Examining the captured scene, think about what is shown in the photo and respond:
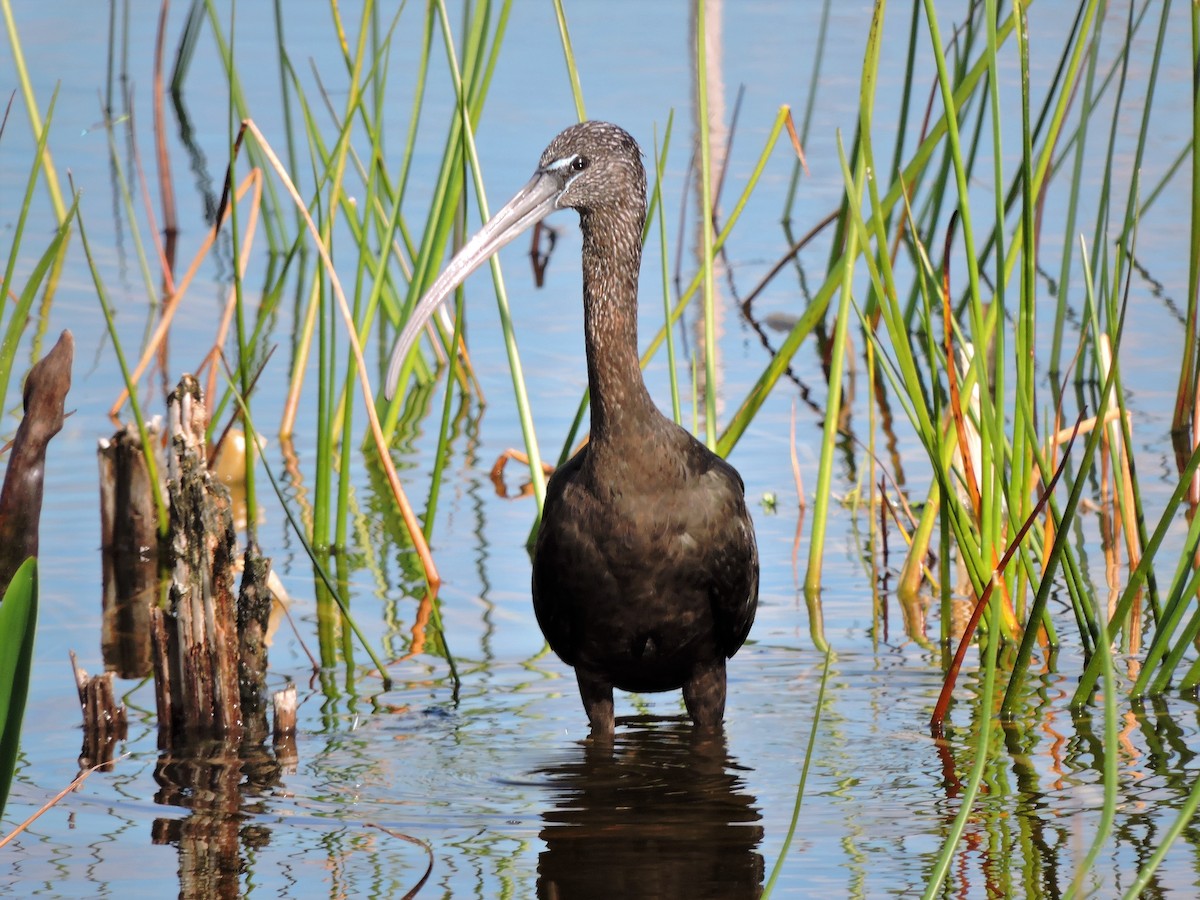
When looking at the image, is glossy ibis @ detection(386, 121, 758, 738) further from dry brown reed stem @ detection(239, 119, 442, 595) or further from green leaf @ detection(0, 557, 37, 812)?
green leaf @ detection(0, 557, 37, 812)

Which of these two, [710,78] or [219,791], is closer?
[219,791]

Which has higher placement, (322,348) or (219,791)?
(322,348)

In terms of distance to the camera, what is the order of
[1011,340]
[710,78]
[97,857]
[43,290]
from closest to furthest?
[97,857] → [1011,340] → [43,290] → [710,78]

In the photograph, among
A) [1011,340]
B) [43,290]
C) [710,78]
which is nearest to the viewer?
[1011,340]

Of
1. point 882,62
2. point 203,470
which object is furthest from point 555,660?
point 882,62

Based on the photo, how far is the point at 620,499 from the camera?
156 inches

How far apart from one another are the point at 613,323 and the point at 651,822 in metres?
1.13

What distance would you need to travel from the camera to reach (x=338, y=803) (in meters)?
3.77

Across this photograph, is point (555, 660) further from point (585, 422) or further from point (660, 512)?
point (585, 422)

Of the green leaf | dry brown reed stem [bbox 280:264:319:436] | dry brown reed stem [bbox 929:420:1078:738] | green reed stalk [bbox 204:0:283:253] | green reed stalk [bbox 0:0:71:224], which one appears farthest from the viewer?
dry brown reed stem [bbox 280:264:319:436]

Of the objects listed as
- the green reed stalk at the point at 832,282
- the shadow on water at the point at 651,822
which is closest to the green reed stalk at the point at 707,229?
the green reed stalk at the point at 832,282

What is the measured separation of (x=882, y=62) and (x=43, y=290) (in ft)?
18.9

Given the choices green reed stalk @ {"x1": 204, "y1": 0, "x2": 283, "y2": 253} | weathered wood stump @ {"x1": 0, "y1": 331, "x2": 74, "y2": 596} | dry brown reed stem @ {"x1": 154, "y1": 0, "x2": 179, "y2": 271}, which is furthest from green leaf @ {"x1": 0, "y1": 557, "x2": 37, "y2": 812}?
dry brown reed stem @ {"x1": 154, "y1": 0, "x2": 179, "y2": 271}

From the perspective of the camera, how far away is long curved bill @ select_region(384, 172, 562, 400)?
4.02 meters
